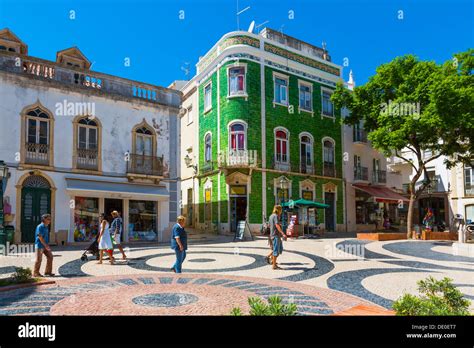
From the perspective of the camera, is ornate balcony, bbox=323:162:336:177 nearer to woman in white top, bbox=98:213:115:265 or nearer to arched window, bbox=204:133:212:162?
arched window, bbox=204:133:212:162

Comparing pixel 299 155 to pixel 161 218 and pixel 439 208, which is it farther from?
pixel 439 208

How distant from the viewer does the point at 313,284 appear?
27.2 feet

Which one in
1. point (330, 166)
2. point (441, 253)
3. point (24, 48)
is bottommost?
point (441, 253)

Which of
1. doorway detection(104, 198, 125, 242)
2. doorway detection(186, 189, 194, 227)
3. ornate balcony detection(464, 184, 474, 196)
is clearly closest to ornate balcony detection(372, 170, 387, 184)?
ornate balcony detection(464, 184, 474, 196)

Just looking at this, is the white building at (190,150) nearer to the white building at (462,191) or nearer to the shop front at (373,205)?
the shop front at (373,205)

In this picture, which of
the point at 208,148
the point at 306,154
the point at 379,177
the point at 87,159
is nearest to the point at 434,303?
the point at 87,159

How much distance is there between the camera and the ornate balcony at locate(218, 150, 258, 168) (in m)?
24.9

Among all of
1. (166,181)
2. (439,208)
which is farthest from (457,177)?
(166,181)

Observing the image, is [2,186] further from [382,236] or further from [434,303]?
[382,236]

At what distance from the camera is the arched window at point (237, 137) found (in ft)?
83.9

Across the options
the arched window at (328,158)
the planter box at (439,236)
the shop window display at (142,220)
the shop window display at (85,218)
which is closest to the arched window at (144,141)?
the shop window display at (142,220)

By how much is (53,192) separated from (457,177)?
35562mm

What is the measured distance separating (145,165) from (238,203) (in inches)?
314

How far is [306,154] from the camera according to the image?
94.3 feet
